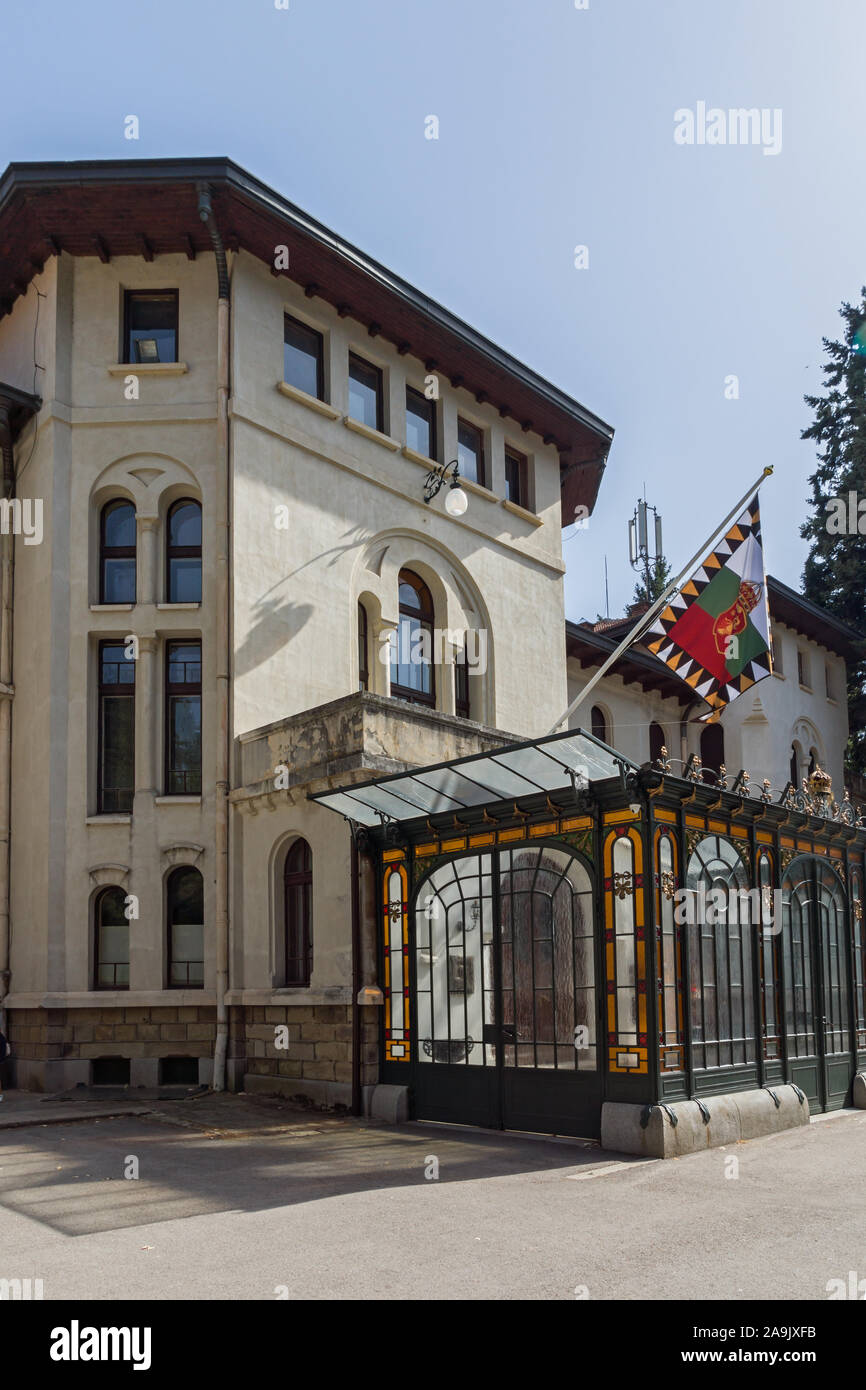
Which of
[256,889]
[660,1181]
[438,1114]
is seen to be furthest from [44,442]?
[660,1181]

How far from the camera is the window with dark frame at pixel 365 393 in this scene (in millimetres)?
21594

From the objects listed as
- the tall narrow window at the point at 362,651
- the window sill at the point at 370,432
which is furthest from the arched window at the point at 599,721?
the window sill at the point at 370,432

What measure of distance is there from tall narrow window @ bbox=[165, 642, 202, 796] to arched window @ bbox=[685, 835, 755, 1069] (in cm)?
857

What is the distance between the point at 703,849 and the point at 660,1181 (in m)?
3.89

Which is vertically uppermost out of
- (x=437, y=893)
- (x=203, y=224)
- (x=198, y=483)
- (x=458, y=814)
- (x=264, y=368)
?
(x=203, y=224)

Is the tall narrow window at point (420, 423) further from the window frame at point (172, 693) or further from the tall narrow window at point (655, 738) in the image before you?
the tall narrow window at point (655, 738)

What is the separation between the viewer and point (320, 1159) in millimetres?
11852

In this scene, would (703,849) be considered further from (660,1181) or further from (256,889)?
(256,889)

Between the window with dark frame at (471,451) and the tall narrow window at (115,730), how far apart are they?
787 centimetres

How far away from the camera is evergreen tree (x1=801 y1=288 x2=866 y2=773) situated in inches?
1449

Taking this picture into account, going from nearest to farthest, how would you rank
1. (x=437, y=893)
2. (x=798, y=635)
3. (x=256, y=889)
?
(x=437, y=893) < (x=256, y=889) < (x=798, y=635)

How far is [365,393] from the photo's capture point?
2189 centimetres

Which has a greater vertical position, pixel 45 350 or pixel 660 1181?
pixel 45 350

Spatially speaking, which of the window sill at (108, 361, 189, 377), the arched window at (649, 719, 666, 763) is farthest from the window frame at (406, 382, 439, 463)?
the arched window at (649, 719, 666, 763)
